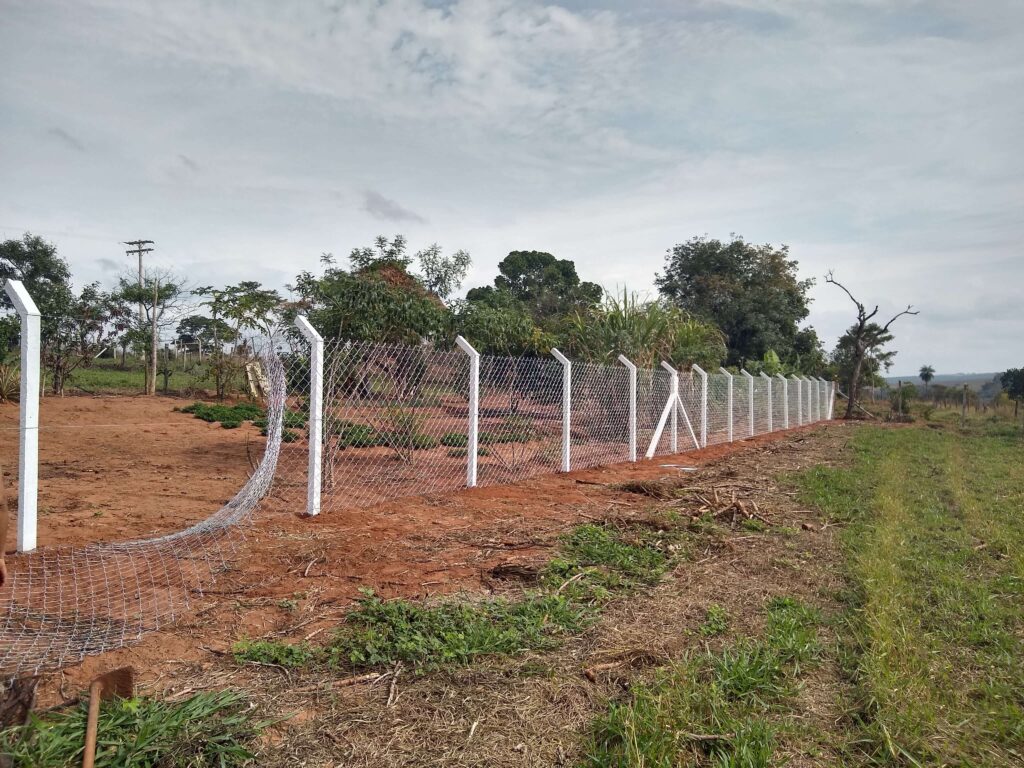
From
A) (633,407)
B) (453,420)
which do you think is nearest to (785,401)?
(633,407)

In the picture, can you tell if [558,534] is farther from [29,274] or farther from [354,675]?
[29,274]

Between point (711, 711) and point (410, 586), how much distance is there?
5.93ft

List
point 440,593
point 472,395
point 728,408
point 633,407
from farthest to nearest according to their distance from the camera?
point 728,408, point 633,407, point 472,395, point 440,593

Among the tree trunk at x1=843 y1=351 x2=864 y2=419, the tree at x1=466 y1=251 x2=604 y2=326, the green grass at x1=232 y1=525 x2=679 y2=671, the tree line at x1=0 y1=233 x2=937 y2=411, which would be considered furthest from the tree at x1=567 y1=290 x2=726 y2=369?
the tree trunk at x1=843 y1=351 x2=864 y2=419

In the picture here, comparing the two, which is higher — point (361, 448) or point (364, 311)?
point (364, 311)

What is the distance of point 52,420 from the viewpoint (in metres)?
11.7

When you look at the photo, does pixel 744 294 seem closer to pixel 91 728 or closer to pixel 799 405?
pixel 799 405

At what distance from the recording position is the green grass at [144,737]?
2037mm

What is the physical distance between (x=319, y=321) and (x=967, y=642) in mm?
6085

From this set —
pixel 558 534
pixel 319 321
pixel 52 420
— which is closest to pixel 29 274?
pixel 52 420

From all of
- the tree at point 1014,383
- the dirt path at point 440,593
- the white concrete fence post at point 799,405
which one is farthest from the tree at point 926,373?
the dirt path at point 440,593

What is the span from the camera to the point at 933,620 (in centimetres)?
348

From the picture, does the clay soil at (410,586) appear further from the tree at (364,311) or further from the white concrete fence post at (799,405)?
the white concrete fence post at (799,405)

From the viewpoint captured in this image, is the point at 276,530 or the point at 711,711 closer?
the point at 711,711
